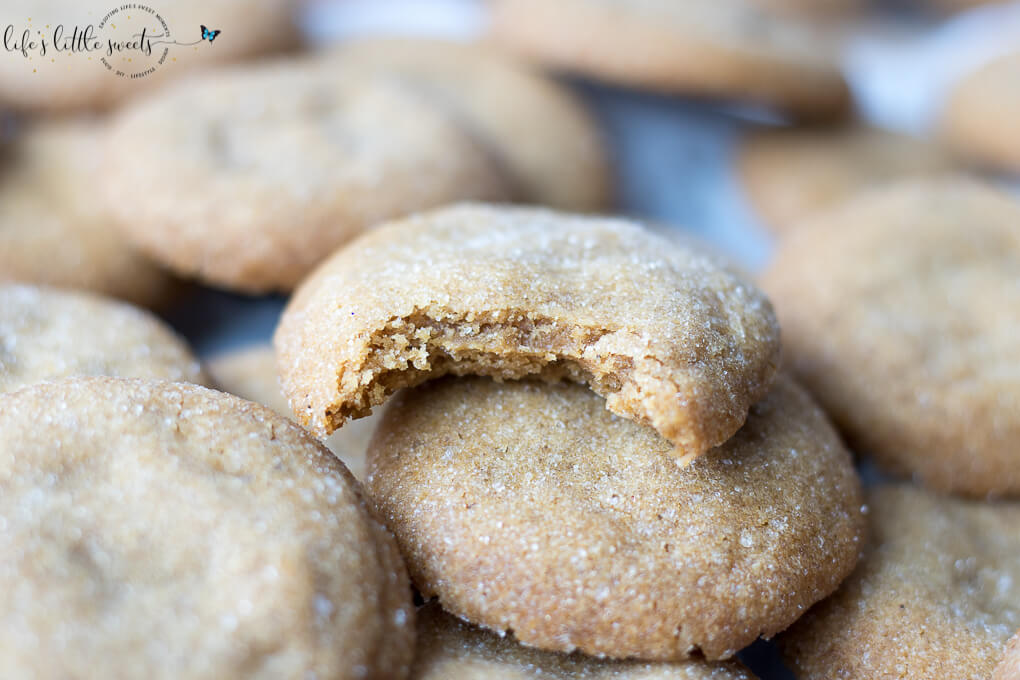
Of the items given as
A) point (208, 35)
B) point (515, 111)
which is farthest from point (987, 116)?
point (208, 35)

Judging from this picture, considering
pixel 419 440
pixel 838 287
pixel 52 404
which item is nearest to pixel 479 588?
pixel 419 440

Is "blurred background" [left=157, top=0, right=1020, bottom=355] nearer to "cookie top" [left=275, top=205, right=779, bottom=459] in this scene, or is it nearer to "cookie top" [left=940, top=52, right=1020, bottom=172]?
"cookie top" [left=940, top=52, right=1020, bottom=172]

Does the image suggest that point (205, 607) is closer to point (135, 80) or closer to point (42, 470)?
point (42, 470)

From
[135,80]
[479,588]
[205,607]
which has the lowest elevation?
[479,588]

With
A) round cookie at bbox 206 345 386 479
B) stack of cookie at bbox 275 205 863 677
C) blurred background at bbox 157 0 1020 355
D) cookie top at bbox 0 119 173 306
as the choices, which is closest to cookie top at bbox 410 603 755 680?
stack of cookie at bbox 275 205 863 677

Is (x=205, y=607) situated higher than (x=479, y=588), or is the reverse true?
(x=205, y=607)

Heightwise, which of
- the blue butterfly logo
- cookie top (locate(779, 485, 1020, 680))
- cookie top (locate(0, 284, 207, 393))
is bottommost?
cookie top (locate(779, 485, 1020, 680))
